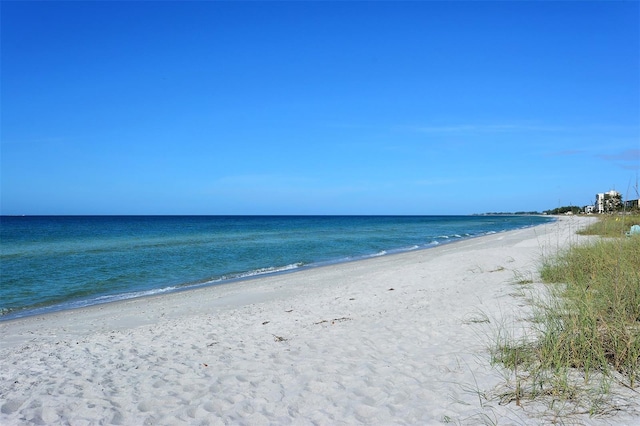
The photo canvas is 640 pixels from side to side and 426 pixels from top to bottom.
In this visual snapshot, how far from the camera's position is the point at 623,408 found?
11.9 ft

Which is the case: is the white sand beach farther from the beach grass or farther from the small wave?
the small wave

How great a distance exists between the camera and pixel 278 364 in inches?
213

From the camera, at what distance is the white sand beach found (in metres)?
4.04

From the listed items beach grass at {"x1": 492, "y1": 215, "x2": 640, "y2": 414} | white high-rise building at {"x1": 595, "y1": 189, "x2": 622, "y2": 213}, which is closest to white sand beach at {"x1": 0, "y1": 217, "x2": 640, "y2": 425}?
beach grass at {"x1": 492, "y1": 215, "x2": 640, "y2": 414}

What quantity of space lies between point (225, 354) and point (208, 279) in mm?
11114

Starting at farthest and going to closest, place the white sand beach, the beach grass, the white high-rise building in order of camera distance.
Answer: the white high-rise building
the white sand beach
the beach grass

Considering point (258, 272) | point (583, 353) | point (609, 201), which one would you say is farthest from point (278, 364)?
point (258, 272)

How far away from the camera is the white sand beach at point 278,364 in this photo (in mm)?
4043

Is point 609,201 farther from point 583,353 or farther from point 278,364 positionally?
point 278,364

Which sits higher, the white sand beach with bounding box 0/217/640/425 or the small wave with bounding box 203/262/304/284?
the white sand beach with bounding box 0/217/640/425

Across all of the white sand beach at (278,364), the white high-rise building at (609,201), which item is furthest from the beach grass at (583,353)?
the white high-rise building at (609,201)

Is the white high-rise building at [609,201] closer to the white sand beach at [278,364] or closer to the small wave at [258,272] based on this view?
the white sand beach at [278,364]

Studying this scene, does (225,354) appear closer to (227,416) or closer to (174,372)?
(174,372)

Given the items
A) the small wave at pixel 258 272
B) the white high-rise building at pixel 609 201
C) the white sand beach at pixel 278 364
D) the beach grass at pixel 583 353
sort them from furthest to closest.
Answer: the small wave at pixel 258 272
the white high-rise building at pixel 609 201
the white sand beach at pixel 278 364
the beach grass at pixel 583 353
